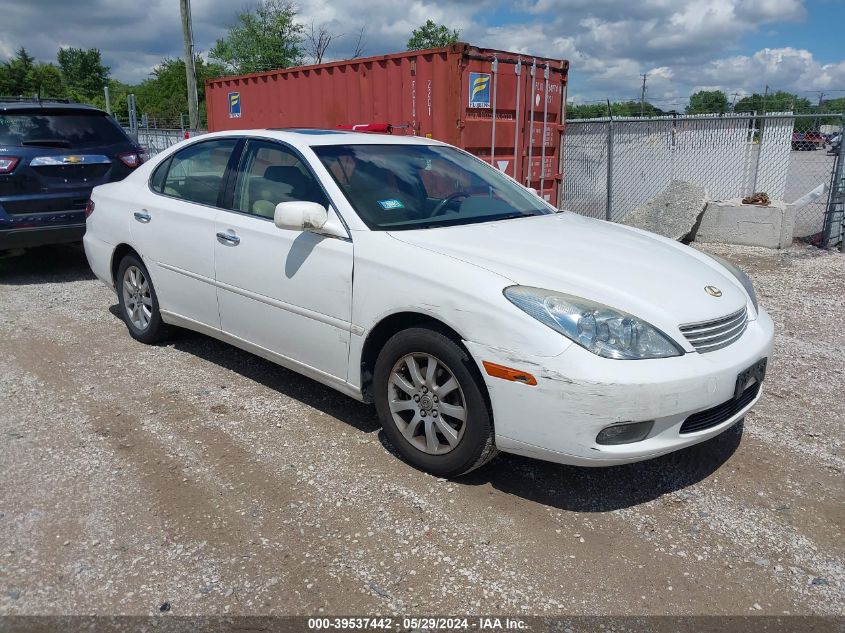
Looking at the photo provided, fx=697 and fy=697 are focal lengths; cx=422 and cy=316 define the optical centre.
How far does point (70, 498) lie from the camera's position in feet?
10.5

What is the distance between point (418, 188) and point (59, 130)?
5130mm

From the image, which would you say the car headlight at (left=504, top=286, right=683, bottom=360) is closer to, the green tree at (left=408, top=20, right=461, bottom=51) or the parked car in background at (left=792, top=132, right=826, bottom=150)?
the parked car in background at (left=792, top=132, right=826, bottom=150)

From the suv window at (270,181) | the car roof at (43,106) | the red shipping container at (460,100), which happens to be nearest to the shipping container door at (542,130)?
the red shipping container at (460,100)

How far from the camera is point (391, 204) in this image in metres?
3.78

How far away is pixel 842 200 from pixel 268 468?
8.67 metres

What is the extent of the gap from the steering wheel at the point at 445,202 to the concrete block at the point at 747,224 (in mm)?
6822

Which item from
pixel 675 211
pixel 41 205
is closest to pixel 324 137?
pixel 41 205

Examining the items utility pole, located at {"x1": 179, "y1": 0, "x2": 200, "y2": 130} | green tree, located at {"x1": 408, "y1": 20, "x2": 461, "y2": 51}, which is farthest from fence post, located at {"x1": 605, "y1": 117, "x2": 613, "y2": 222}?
green tree, located at {"x1": 408, "y1": 20, "x2": 461, "y2": 51}

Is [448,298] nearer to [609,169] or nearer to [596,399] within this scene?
[596,399]

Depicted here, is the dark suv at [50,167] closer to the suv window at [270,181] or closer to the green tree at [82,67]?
the suv window at [270,181]

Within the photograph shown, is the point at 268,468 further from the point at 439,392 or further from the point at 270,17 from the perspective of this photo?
the point at 270,17

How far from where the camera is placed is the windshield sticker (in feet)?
12.3

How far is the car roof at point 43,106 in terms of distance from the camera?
23.0ft

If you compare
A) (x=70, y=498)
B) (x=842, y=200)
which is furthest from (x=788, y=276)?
(x=70, y=498)
